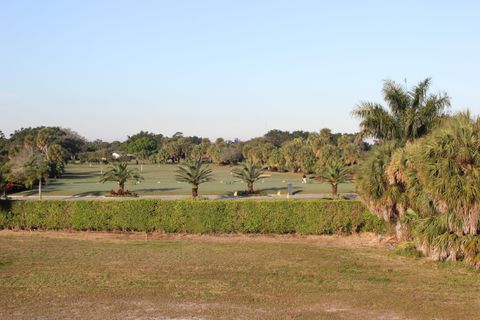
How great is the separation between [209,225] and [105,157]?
11174 cm

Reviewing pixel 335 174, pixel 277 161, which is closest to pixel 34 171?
pixel 335 174

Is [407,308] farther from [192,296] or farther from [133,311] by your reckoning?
[133,311]

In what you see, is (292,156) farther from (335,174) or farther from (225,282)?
(225,282)

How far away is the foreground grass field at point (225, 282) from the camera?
1316cm

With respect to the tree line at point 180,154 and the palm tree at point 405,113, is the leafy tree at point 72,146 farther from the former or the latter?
the palm tree at point 405,113

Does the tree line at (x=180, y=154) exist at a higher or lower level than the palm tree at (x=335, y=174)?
higher

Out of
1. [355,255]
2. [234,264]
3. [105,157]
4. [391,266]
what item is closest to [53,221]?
[234,264]

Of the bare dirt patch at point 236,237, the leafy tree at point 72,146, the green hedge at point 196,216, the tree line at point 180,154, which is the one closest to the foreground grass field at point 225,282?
the bare dirt patch at point 236,237

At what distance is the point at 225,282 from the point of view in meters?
16.2

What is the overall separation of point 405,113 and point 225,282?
14847 mm

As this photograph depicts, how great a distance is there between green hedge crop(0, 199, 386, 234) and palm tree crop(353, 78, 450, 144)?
166 inches

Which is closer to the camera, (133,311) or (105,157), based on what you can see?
(133,311)

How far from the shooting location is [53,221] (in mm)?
27750

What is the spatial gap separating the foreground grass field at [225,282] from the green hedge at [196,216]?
2161 mm
